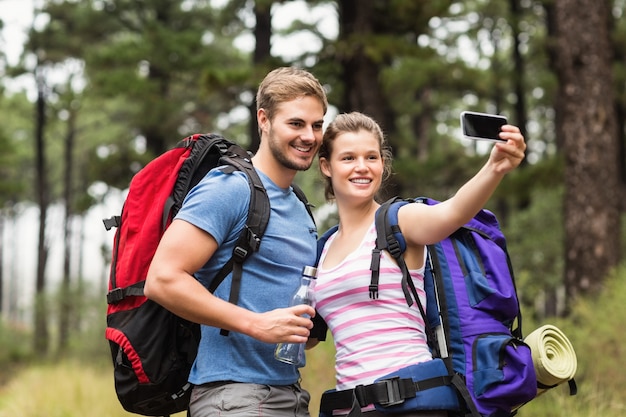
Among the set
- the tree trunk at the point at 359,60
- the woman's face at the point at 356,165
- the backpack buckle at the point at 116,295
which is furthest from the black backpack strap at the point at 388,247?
the tree trunk at the point at 359,60

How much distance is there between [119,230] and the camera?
323 cm

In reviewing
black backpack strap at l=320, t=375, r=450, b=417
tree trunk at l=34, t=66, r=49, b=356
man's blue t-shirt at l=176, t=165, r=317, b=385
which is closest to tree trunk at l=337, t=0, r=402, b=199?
man's blue t-shirt at l=176, t=165, r=317, b=385

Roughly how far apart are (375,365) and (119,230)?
121cm

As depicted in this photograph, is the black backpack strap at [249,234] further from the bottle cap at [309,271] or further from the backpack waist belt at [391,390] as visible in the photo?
the backpack waist belt at [391,390]

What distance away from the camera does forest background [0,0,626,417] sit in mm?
9836

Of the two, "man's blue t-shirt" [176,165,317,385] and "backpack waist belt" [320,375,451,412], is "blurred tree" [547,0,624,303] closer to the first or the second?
"backpack waist belt" [320,375,451,412]

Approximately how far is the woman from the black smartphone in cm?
10

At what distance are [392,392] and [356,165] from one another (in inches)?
37.3

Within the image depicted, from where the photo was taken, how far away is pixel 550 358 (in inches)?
127

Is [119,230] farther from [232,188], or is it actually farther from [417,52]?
[417,52]

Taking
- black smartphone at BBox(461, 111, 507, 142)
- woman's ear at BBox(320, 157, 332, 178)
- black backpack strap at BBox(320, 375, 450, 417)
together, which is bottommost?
black backpack strap at BBox(320, 375, 450, 417)

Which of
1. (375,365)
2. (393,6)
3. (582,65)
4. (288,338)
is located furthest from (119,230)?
(393,6)

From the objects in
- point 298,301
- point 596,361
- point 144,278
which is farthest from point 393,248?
point 596,361

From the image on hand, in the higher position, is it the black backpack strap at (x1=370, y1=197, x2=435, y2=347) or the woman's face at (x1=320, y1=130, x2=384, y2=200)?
the woman's face at (x1=320, y1=130, x2=384, y2=200)
